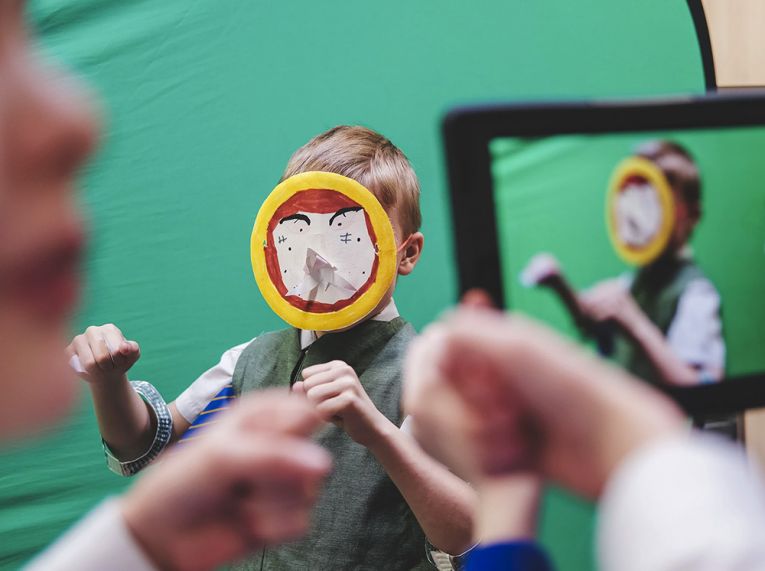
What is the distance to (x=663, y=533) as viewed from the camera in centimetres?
14

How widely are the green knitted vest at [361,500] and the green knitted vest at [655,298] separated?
1.25 feet

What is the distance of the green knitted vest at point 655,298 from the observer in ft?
0.82

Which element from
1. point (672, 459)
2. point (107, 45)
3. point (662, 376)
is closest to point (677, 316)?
point (662, 376)

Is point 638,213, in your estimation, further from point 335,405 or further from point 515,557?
point 335,405

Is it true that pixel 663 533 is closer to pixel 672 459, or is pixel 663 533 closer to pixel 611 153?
pixel 672 459

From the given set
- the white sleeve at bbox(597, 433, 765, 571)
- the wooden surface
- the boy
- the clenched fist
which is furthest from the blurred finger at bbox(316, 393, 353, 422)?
the wooden surface

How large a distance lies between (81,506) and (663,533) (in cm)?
83

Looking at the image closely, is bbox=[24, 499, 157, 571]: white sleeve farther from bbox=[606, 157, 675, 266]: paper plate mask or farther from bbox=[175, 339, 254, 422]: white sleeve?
bbox=[175, 339, 254, 422]: white sleeve

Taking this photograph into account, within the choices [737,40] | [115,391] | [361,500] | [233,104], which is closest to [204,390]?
[115,391]

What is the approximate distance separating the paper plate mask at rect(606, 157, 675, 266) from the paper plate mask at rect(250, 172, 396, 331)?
0.31 m

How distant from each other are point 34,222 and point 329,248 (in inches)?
16.9

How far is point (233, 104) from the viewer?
32.2 inches

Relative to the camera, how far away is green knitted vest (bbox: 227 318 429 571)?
1.94ft

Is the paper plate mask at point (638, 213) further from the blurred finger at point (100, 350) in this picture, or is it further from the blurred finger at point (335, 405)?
the blurred finger at point (100, 350)
